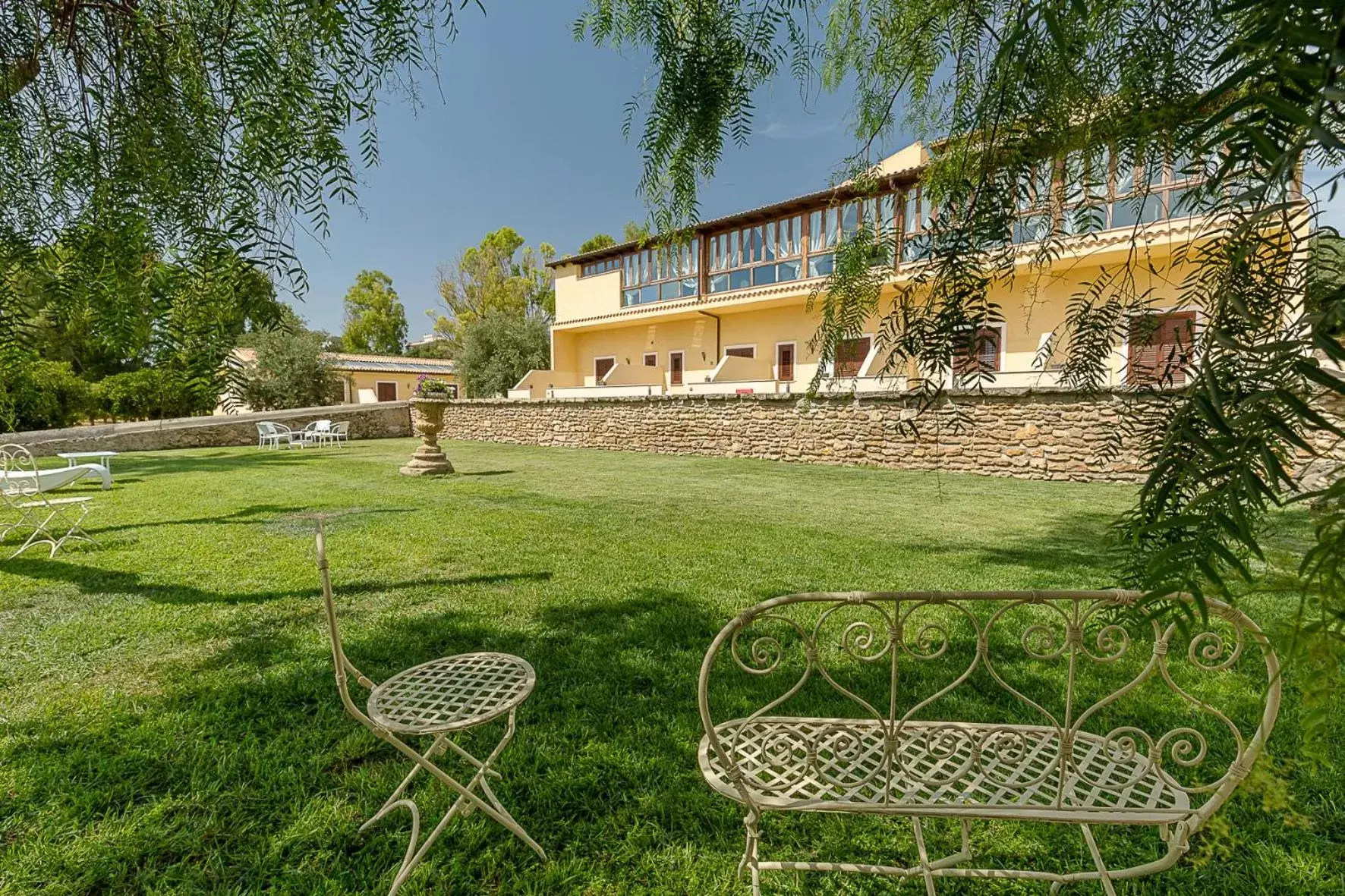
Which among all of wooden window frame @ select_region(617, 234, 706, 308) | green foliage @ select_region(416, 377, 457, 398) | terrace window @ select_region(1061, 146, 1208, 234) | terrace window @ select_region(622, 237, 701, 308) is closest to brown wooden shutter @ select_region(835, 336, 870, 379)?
terrace window @ select_region(1061, 146, 1208, 234)

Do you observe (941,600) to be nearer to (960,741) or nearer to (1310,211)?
(960,741)

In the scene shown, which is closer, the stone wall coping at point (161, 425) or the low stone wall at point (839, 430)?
the low stone wall at point (839, 430)

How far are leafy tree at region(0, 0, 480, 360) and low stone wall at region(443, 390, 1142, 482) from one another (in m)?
5.04

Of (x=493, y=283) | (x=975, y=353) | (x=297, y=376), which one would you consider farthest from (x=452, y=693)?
(x=493, y=283)

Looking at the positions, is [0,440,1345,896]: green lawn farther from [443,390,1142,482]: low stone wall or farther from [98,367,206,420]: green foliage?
[443,390,1142,482]: low stone wall

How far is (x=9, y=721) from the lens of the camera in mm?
2463

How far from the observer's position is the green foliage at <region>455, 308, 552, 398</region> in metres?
25.5

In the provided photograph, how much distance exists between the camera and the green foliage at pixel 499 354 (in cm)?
2548

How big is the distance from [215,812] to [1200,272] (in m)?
3.35

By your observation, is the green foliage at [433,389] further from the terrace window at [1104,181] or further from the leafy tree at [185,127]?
the terrace window at [1104,181]

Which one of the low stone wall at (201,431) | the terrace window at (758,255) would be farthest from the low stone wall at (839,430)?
the terrace window at (758,255)

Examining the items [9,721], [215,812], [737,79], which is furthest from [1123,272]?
[9,721]

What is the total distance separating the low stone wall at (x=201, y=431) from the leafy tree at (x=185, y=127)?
11.0 meters

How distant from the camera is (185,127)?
1.80 meters
